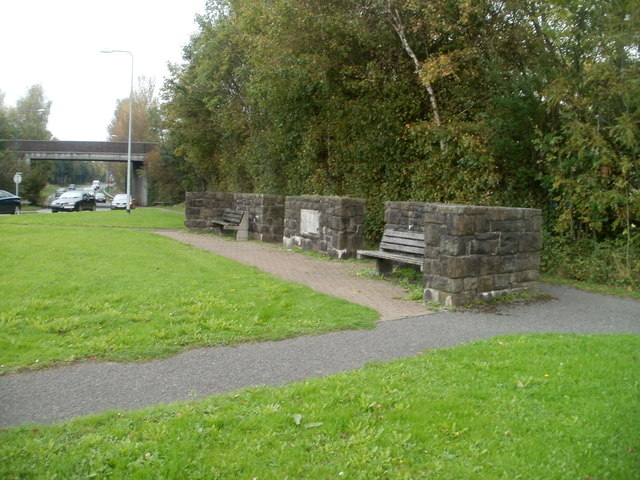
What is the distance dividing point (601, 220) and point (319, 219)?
19.6 feet

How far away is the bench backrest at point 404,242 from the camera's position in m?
9.82

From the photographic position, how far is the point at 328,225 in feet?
44.3

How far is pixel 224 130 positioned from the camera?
25.8 m

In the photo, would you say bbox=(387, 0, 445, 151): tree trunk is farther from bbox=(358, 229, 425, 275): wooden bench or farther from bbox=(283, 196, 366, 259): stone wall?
bbox=(358, 229, 425, 275): wooden bench

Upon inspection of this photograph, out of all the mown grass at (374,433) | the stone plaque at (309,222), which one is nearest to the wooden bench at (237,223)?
the stone plaque at (309,222)

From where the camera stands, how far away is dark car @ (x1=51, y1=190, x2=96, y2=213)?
38.6m

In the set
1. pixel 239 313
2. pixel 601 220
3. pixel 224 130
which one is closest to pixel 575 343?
pixel 239 313

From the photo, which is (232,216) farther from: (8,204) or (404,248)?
(8,204)

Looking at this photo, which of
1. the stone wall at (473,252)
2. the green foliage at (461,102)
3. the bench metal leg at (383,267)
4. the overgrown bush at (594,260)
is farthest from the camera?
the bench metal leg at (383,267)

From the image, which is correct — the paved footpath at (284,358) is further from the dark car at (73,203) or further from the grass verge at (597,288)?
the dark car at (73,203)

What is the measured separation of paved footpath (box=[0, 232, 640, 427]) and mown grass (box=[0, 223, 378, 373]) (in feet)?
1.01

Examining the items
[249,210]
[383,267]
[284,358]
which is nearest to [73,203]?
[249,210]

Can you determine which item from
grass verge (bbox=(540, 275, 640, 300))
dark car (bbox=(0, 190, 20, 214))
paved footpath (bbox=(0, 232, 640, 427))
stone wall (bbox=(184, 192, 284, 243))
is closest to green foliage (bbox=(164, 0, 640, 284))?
grass verge (bbox=(540, 275, 640, 300))

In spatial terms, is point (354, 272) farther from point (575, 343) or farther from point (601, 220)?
point (575, 343)
